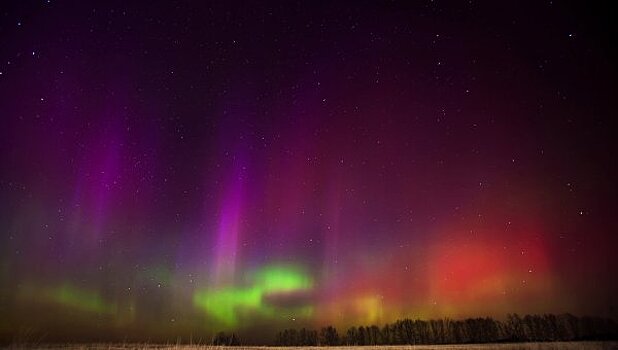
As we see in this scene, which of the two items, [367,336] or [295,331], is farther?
[295,331]

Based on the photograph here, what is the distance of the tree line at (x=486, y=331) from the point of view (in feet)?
324

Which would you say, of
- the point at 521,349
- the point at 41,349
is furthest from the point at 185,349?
the point at 521,349

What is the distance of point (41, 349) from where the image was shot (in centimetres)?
3312

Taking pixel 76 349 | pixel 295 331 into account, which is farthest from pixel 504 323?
pixel 76 349

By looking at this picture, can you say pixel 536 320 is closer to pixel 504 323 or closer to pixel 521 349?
pixel 504 323

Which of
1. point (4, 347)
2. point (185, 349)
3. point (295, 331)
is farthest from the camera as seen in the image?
point (295, 331)

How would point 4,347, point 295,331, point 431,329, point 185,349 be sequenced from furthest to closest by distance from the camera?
point 295,331 → point 431,329 → point 185,349 → point 4,347

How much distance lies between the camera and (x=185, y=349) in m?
39.7

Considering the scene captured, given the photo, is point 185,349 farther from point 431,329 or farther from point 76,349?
point 431,329

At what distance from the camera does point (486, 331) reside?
343ft

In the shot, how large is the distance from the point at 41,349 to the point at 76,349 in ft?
14.9

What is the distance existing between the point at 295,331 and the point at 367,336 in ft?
77.4

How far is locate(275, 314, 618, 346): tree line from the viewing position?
324 feet

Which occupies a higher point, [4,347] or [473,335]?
[4,347]
